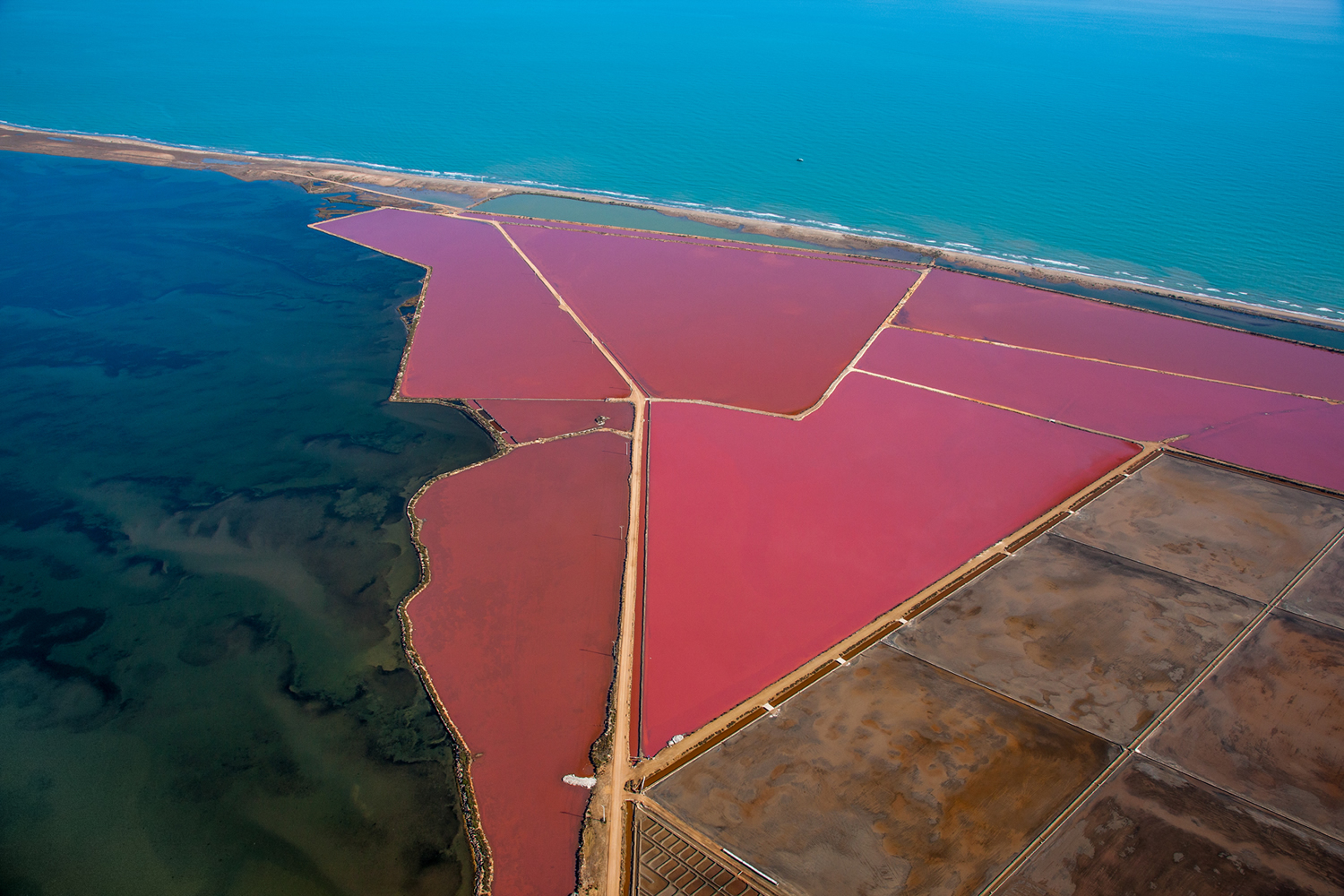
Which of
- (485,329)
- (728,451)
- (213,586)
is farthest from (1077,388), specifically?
(213,586)

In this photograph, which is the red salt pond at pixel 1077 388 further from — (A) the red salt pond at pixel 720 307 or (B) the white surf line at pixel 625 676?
(B) the white surf line at pixel 625 676

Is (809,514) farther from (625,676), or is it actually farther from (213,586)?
(213,586)

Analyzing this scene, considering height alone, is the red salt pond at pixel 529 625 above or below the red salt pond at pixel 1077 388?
below

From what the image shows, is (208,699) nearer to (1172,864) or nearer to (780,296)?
(1172,864)

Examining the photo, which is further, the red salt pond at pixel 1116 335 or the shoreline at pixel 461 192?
the shoreline at pixel 461 192

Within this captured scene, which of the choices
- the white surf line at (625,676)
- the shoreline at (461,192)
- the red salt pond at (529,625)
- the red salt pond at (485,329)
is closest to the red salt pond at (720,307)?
the red salt pond at (485,329)

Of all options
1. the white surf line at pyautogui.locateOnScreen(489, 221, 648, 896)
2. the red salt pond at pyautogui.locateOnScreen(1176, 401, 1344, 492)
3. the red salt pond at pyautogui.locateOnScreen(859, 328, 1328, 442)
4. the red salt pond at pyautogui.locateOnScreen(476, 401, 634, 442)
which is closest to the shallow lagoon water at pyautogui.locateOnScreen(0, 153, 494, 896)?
the red salt pond at pyautogui.locateOnScreen(476, 401, 634, 442)

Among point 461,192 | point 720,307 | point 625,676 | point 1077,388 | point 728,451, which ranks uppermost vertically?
point 461,192
